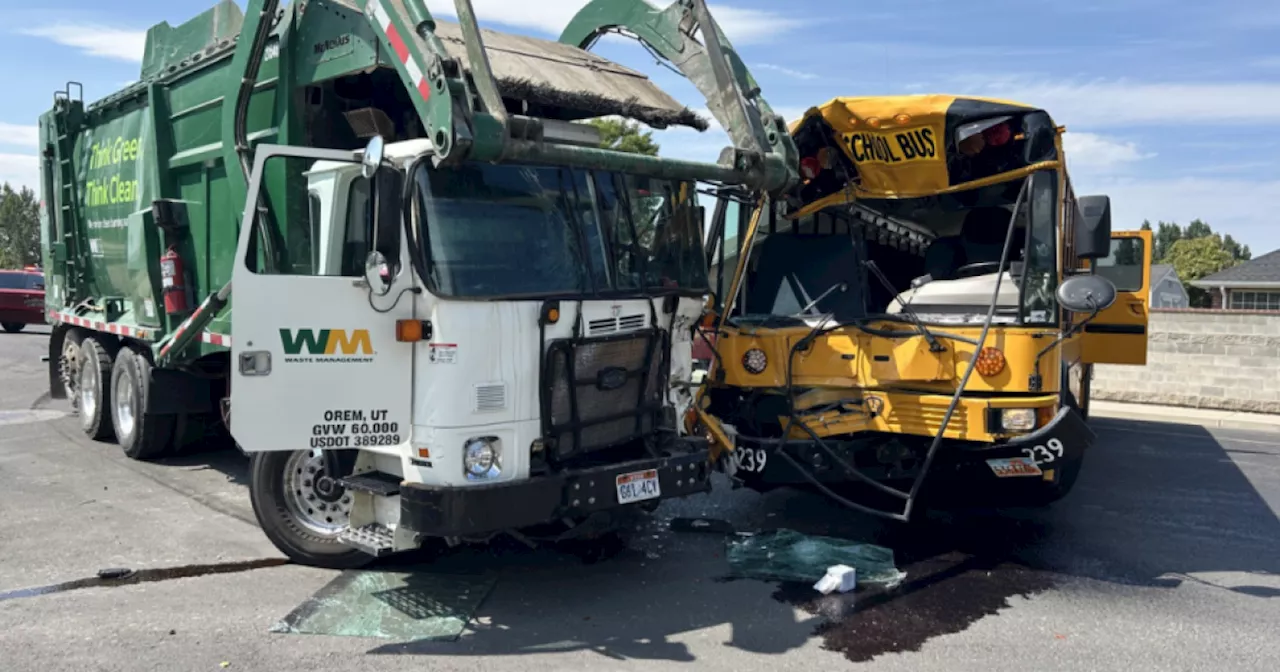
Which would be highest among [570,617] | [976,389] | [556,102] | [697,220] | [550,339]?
[556,102]

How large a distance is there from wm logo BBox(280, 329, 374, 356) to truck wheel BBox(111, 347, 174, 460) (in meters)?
4.31

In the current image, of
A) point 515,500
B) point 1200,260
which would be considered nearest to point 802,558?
point 515,500

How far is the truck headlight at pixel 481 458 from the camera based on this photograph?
472 cm

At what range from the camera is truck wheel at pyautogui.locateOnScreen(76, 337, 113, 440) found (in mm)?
9172

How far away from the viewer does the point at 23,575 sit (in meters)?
5.46

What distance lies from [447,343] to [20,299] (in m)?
22.6

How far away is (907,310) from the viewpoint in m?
6.27

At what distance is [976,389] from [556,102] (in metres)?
3.07

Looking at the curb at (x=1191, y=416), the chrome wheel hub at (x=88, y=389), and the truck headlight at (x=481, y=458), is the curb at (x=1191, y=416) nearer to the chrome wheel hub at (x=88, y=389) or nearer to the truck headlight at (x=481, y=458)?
the truck headlight at (x=481, y=458)

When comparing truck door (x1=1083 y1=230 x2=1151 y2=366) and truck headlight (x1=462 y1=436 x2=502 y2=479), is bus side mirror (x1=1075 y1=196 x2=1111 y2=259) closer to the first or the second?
truck headlight (x1=462 y1=436 x2=502 y2=479)

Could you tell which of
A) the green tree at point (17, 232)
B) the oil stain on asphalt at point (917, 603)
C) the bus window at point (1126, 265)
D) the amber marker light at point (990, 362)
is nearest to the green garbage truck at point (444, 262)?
the oil stain on asphalt at point (917, 603)

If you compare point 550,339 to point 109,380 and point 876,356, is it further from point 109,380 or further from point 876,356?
point 109,380

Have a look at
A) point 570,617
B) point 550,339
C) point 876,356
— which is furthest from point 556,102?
point 570,617

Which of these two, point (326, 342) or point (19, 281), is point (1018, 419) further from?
point (19, 281)
